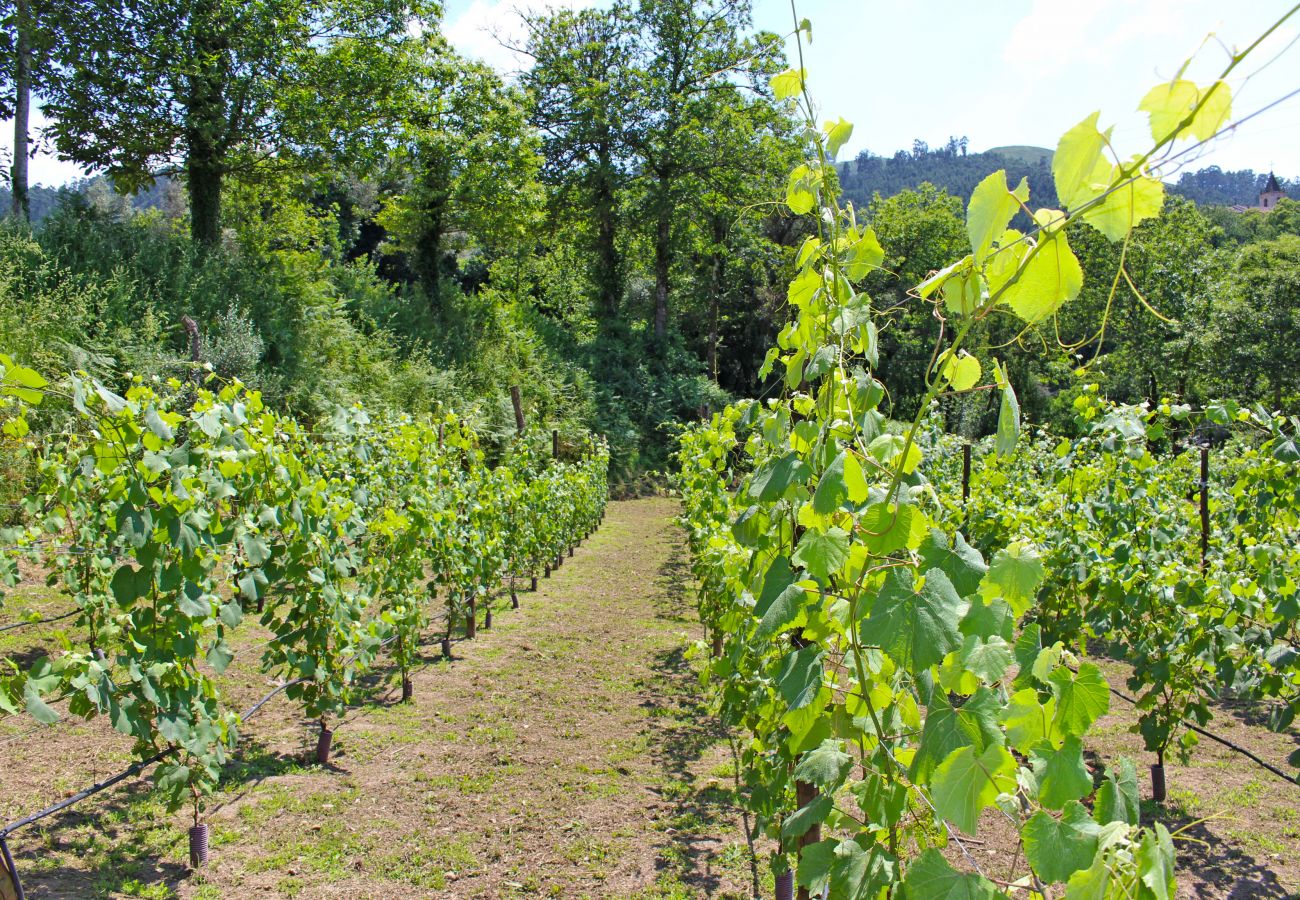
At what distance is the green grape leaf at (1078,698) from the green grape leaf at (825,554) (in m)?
0.36

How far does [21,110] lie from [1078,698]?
14.7m

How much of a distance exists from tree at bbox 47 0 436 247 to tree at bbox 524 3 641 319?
7918 millimetres

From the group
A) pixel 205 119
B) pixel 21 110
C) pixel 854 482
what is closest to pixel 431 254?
pixel 205 119

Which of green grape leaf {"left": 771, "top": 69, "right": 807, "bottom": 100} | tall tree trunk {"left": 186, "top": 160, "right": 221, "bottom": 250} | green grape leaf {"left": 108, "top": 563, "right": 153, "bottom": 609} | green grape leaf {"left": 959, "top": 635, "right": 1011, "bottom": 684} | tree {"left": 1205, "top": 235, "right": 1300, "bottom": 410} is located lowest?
green grape leaf {"left": 108, "top": 563, "right": 153, "bottom": 609}

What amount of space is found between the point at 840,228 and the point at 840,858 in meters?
1.33

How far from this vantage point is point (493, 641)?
6973 mm

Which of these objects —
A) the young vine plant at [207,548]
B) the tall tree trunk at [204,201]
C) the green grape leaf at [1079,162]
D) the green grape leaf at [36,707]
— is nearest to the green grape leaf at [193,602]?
the young vine plant at [207,548]

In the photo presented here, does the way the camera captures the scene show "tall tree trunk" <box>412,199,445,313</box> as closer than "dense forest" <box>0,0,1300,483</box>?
No

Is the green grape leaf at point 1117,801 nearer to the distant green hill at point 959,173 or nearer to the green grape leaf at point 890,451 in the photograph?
the green grape leaf at point 890,451

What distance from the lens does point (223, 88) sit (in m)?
12.1

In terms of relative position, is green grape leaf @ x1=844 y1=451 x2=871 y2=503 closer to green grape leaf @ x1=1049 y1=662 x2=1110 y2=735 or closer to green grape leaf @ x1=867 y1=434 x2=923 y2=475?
green grape leaf @ x1=867 y1=434 x2=923 y2=475

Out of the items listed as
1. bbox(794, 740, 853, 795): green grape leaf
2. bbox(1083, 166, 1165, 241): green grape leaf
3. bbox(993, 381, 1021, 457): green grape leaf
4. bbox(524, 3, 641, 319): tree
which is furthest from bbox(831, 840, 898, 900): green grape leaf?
bbox(524, 3, 641, 319): tree

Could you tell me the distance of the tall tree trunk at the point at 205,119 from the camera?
1152cm

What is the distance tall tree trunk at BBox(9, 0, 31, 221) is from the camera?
10.6m
